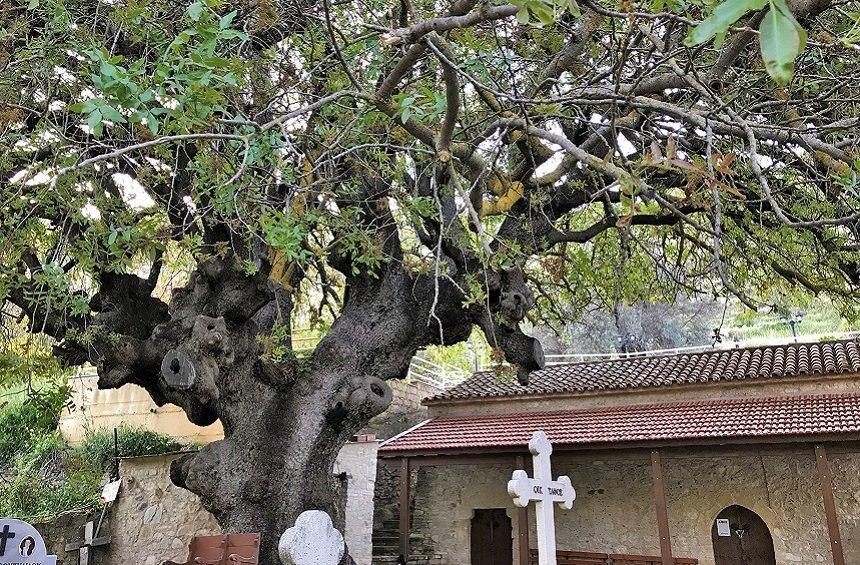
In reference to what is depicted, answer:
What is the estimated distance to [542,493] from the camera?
735 cm

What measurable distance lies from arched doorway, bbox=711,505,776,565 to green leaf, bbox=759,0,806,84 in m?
11.4

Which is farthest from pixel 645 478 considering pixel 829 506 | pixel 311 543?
pixel 311 543

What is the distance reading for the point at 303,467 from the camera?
6664mm

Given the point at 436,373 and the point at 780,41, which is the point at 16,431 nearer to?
the point at 436,373

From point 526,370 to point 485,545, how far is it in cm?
674

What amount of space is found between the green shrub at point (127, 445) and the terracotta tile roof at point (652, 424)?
4005mm

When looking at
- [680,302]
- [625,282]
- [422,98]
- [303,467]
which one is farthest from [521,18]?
[680,302]

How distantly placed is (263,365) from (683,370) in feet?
29.4

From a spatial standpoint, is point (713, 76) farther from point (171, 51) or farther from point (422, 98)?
point (171, 51)

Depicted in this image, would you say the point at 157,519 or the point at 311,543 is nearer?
the point at 311,543

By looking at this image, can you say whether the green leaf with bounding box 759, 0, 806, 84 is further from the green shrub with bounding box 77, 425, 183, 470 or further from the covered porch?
the green shrub with bounding box 77, 425, 183, 470

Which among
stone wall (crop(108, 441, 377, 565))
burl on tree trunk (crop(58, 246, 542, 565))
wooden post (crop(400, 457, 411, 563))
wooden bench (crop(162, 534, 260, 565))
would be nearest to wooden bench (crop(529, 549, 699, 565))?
wooden post (crop(400, 457, 411, 563))

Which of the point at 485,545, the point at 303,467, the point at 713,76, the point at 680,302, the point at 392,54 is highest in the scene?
the point at 680,302

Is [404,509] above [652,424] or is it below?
below
